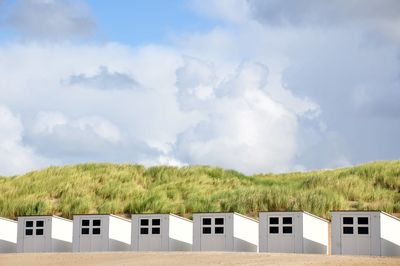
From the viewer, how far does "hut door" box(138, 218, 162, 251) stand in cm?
3916

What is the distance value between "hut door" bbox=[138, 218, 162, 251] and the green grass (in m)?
Answer: 12.4

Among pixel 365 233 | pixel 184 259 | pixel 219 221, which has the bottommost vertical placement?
pixel 184 259

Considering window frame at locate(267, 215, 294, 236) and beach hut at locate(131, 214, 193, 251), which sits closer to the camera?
window frame at locate(267, 215, 294, 236)

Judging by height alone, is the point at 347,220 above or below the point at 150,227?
below

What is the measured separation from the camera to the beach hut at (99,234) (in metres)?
40.2

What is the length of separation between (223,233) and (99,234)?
571cm

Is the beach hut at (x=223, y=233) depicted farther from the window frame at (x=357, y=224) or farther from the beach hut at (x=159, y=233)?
the window frame at (x=357, y=224)

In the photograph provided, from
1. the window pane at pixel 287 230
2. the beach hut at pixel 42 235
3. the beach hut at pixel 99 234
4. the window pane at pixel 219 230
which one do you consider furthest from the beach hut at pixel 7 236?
the window pane at pixel 287 230

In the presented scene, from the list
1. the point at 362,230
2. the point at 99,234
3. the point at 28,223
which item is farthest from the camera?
the point at 28,223

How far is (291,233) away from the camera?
36.8 m

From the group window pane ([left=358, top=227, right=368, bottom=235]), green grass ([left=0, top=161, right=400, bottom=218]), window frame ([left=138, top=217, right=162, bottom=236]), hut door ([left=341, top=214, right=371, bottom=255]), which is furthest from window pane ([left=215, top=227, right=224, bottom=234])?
green grass ([left=0, top=161, right=400, bottom=218])

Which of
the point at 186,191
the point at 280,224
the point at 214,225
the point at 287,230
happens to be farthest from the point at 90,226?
the point at 186,191

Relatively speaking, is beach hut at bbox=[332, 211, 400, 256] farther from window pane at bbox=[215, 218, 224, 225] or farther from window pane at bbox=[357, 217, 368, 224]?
window pane at bbox=[215, 218, 224, 225]

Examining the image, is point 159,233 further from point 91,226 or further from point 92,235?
point 91,226
